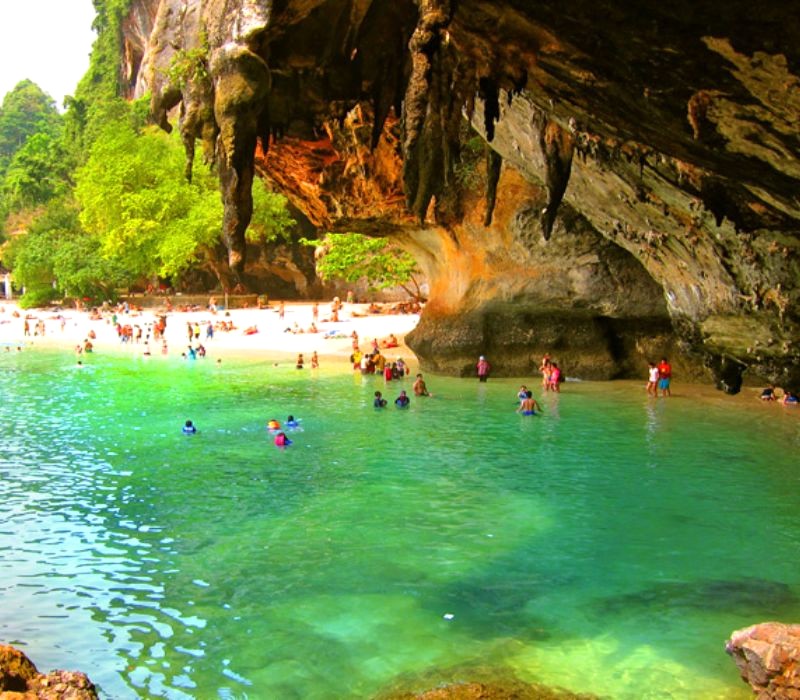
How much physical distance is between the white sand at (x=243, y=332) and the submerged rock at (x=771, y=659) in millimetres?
26795

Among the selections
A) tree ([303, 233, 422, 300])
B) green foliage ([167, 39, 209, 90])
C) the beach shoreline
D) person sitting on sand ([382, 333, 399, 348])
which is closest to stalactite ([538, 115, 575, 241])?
green foliage ([167, 39, 209, 90])

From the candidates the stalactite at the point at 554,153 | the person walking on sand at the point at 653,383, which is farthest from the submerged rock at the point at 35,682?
the person walking on sand at the point at 653,383

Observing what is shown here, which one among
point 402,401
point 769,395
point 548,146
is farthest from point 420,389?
point 548,146

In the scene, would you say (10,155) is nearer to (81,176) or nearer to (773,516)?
(81,176)

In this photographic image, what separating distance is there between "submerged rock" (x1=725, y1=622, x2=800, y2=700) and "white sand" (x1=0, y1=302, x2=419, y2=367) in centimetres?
2679

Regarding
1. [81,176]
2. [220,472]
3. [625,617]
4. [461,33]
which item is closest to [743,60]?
[461,33]

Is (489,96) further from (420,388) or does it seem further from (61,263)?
(61,263)

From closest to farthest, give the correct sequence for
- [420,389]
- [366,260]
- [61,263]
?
[420,389], [366,260], [61,263]

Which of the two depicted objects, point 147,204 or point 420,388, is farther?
point 147,204

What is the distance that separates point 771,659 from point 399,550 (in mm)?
5781

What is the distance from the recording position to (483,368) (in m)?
28.0

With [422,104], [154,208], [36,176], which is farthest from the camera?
[36,176]

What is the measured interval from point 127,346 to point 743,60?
42.7 m

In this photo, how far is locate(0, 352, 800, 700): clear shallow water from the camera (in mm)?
8828
